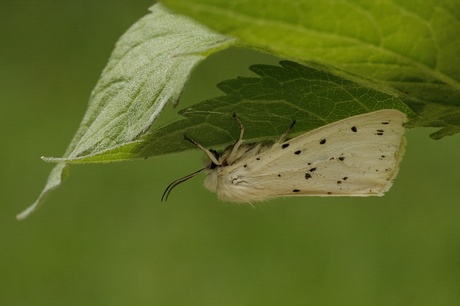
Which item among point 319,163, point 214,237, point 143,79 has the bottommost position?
point 214,237

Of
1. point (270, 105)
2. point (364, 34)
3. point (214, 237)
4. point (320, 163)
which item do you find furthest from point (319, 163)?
point (214, 237)

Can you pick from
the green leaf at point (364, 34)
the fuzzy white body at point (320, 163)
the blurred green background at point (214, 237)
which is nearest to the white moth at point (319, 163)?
the fuzzy white body at point (320, 163)

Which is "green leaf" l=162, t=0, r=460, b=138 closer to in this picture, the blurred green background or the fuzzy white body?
the fuzzy white body

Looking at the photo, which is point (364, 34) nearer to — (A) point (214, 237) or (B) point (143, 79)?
(B) point (143, 79)

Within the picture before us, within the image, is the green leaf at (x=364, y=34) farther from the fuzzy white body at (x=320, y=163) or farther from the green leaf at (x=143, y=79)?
the fuzzy white body at (x=320, y=163)

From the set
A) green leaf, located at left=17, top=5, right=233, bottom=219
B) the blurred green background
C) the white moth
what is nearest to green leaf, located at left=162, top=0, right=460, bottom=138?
green leaf, located at left=17, top=5, right=233, bottom=219

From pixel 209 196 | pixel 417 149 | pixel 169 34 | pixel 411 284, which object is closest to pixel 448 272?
pixel 411 284
